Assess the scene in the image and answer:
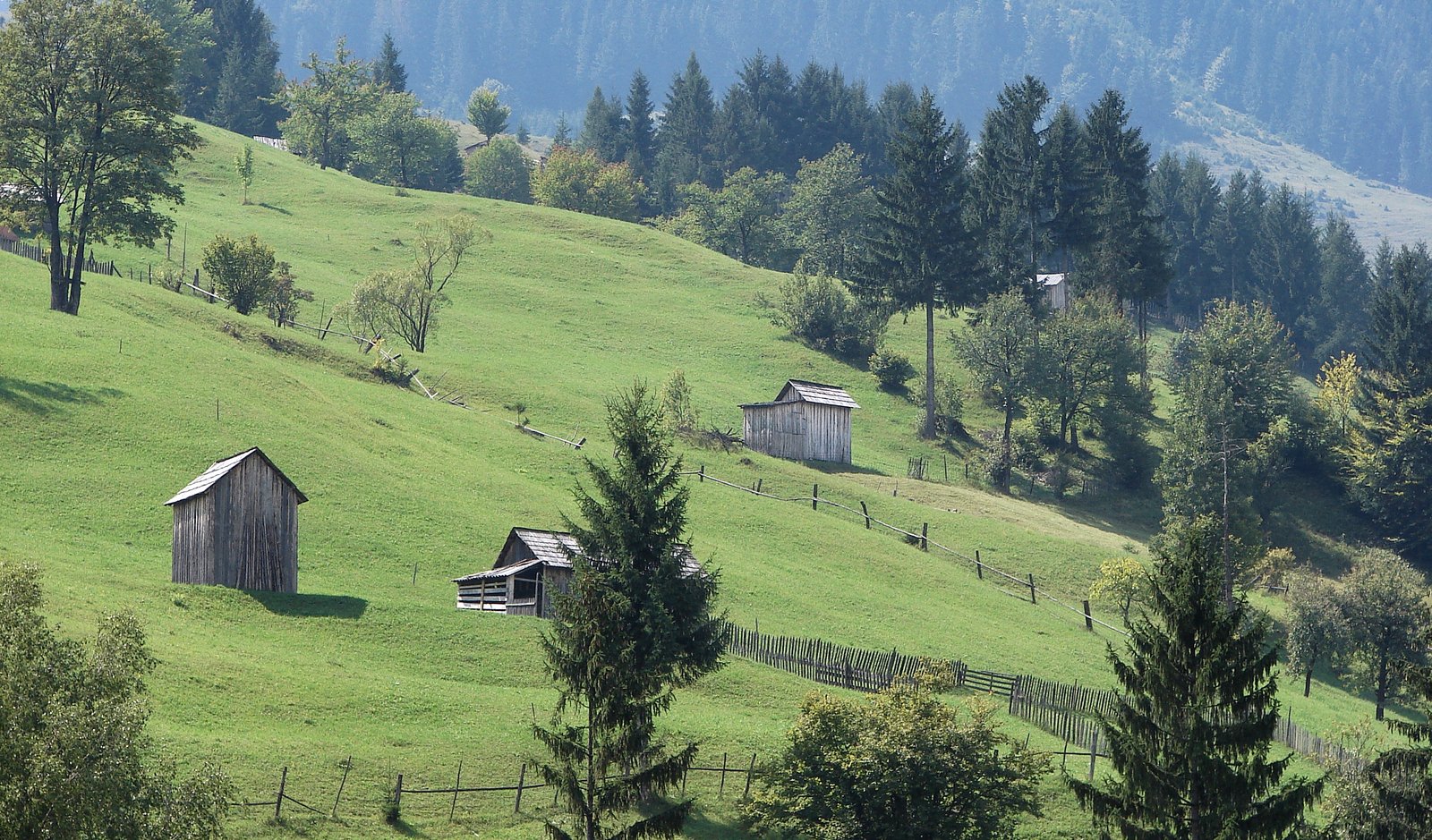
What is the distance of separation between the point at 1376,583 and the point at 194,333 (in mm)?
57859

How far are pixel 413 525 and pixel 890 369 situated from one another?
1986 inches

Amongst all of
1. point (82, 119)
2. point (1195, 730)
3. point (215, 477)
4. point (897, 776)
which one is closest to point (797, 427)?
point (82, 119)

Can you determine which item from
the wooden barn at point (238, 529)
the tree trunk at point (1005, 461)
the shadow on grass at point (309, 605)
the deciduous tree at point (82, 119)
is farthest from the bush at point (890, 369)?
the wooden barn at point (238, 529)

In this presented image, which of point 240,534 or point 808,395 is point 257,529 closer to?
point 240,534

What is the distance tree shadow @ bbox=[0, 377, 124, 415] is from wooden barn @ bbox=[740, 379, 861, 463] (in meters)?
35.1

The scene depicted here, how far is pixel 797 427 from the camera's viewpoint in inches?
3388

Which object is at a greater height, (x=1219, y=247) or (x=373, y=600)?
(x=1219, y=247)

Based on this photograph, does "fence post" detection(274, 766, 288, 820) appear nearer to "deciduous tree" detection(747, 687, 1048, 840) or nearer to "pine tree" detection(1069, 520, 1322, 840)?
"deciduous tree" detection(747, 687, 1048, 840)

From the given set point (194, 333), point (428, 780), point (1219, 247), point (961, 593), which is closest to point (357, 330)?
point (194, 333)

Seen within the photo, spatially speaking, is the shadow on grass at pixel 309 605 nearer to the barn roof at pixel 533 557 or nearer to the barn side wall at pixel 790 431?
A: the barn roof at pixel 533 557

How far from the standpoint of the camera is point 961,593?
6644 cm

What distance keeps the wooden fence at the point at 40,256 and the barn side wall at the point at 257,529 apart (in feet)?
138

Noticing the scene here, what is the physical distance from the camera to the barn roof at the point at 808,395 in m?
85.9

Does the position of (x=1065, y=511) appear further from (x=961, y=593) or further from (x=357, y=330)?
(x=357, y=330)
